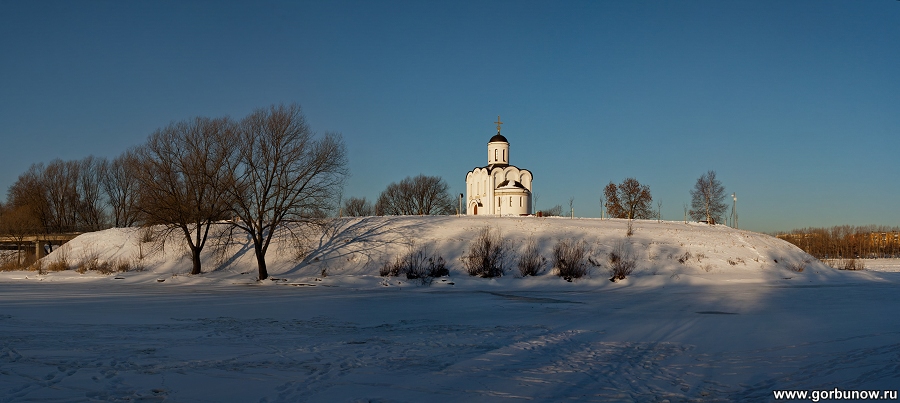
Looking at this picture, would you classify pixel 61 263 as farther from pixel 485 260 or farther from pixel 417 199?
pixel 417 199

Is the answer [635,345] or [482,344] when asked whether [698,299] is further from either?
[482,344]

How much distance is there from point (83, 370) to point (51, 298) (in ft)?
47.5

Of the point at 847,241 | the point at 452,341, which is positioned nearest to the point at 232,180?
the point at 452,341

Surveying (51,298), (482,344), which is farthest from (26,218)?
(482,344)

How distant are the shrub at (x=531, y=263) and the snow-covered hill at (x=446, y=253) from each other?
52cm

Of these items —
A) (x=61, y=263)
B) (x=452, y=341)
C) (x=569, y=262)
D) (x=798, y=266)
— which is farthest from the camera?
(x=61, y=263)

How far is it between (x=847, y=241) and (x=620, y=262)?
307 ft

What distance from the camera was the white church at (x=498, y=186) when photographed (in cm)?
6406

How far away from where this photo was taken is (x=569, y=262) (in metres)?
32.3

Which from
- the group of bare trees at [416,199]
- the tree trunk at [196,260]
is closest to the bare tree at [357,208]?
the group of bare trees at [416,199]

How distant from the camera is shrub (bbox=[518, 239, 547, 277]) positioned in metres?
32.6

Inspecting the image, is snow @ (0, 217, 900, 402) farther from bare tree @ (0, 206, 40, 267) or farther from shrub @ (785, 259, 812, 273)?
bare tree @ (0, 206, 40, 267)

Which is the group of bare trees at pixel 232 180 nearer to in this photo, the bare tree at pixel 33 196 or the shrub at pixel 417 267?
the shrub at pixel 417 267

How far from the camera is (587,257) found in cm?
3550
